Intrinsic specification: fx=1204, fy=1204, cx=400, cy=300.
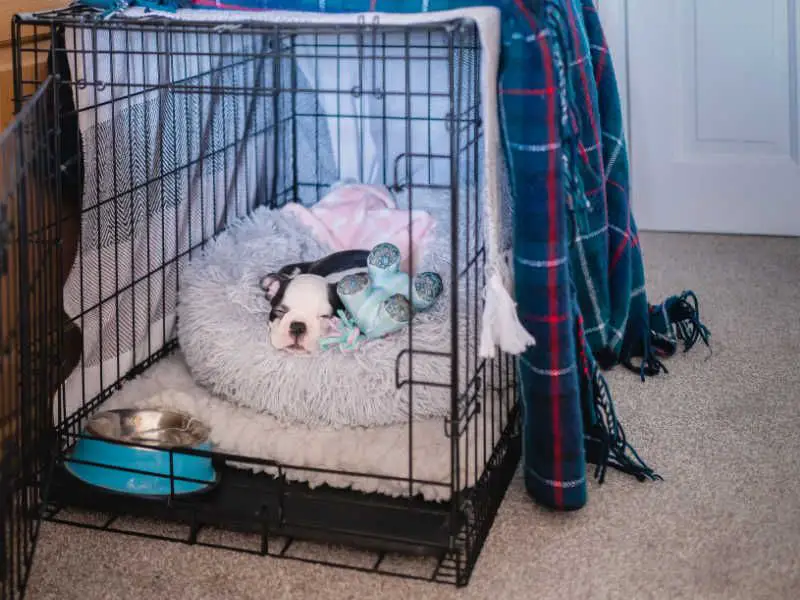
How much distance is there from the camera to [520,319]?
183 centimetres

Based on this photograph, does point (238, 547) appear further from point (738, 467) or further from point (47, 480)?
point (738, 467)

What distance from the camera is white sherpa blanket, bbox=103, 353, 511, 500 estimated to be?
1884mm

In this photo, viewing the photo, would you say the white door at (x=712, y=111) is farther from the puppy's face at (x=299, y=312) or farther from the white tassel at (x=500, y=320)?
the white tassel at (x=500, y=320)

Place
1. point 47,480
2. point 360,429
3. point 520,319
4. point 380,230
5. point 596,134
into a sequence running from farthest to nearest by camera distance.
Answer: point 380,230, point 596,134, point 360,429, point 520,319, point 47,480

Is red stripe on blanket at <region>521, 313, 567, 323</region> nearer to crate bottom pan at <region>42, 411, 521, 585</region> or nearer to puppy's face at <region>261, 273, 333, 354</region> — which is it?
crate bottom pan at <region>42, 411, 521, 585</region>

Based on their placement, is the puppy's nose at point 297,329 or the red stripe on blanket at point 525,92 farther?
the puppy's nose at point 297,329

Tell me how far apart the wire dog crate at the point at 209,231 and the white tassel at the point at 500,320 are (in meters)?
0.07

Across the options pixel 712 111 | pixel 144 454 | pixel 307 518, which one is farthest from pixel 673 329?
pixel 144 454

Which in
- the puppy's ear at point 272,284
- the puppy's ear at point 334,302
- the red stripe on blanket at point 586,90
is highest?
the red stripe on blanket at point 586,90

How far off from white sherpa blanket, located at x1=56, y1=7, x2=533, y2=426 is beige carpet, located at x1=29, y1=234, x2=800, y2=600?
1.10 feet

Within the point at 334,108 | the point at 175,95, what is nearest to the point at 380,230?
the point at 334,108

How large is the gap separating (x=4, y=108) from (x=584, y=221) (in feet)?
3.31

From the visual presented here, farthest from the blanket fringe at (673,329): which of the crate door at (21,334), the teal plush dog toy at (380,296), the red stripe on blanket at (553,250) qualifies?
the crate door at (21,334)

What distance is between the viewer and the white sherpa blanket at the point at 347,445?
188 centimetres
